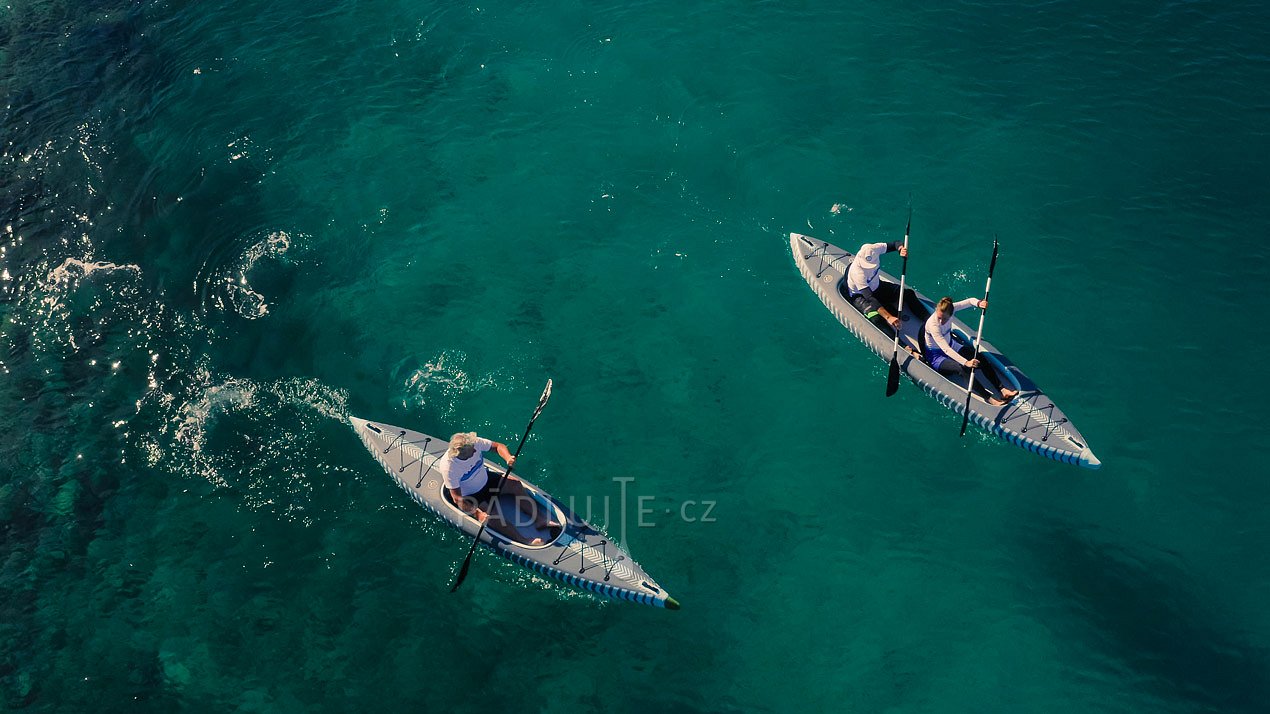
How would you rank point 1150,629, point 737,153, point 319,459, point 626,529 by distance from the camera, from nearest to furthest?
point 1150,629, point 626,529, point 319,459, point 737,153

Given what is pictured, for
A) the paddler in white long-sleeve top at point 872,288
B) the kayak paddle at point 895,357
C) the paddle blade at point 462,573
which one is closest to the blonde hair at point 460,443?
the paddle blade at point 462,573

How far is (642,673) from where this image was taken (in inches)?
896

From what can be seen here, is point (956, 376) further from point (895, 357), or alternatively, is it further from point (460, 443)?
point (460, 443)

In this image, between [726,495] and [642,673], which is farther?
[726,495]

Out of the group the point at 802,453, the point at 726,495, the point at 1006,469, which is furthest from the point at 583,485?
the point at 1006,469

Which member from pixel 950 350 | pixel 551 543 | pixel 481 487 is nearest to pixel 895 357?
pixel 950 350

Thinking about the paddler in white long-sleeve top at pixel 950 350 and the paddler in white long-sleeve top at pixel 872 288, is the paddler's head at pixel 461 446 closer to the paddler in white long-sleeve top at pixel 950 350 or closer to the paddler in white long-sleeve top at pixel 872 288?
the paddler in white long-sleeve top at pixel 872 288

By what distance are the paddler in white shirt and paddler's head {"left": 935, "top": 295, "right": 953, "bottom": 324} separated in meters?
11.6

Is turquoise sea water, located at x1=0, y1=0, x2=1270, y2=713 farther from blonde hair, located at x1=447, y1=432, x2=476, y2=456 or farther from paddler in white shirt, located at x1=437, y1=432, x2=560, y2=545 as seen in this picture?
blonde hair, located at x1=447, y1=432, x2=476, y2=456

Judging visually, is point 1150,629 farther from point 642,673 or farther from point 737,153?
point 737,153

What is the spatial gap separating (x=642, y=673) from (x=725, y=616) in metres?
2.49

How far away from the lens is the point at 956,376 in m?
25.9

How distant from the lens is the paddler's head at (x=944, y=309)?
24844mm

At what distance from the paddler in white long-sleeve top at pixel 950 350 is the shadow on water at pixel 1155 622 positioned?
3984mm
